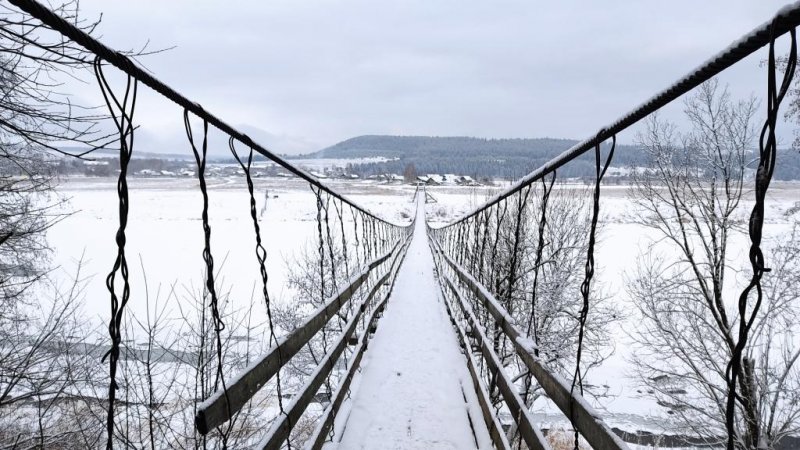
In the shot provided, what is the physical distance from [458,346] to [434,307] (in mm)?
2323

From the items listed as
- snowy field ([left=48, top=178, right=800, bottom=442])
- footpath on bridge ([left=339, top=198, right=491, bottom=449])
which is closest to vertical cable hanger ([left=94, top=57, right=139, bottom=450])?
footpath on bridge ([left=339, top=198, right=491, bottom=449])

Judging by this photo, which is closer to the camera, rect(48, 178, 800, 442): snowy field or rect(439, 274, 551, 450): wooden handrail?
rect(439, 274, 551, 450): wooden handrail

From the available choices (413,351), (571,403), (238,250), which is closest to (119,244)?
(571,403)

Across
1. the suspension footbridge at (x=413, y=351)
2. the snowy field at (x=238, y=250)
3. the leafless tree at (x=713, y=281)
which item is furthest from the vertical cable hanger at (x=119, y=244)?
the leafless tree at (x=713, y=281)

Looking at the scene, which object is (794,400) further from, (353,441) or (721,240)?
(353,441)

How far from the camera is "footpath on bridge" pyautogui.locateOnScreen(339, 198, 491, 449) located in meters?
3.22

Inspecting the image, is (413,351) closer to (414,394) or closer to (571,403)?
(414,394)

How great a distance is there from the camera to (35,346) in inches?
238

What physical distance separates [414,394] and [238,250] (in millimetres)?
29932

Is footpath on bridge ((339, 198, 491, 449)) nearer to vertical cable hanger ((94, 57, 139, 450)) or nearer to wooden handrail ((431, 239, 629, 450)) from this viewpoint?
wooden handrail ((431, 239, 629, 450))

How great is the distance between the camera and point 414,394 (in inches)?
156

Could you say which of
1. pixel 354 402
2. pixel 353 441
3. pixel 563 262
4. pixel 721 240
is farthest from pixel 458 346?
pixel 563 262

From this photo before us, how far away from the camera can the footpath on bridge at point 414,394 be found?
3221 millimetres

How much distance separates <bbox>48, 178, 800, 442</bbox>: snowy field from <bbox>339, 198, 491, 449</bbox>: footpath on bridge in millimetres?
3554
